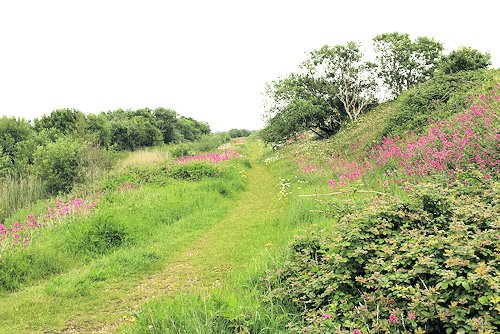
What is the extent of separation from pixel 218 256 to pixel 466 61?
→ 16.9 metres

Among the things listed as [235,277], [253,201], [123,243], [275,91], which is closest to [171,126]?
[275,91]

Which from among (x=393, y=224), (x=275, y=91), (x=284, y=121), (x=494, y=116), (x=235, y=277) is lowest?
(x=235, y=277)

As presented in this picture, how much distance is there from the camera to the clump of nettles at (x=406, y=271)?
262 cm

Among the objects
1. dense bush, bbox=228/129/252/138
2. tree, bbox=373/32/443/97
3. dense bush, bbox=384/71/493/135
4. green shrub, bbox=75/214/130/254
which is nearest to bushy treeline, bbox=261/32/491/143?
tree, bbox=373/32/443/97

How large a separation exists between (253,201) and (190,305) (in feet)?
28.8

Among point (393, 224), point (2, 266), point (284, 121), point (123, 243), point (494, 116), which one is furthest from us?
point (284, 121)

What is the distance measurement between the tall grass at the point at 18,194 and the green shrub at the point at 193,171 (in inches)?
226

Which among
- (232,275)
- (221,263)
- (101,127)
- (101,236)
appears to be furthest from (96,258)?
(101,127)

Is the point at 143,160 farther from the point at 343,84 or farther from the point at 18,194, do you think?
the point at 343,84

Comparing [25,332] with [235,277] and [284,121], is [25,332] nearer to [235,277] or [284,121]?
[235,277]

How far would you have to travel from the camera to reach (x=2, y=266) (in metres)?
6.14

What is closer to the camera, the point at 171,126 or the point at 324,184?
the point at 324,184

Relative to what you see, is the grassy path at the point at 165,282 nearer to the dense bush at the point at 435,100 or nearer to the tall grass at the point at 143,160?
the dense bush at the point at 435,100

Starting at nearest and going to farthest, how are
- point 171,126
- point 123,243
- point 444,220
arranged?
point 444,220 < point 123,243 < point 171,126
